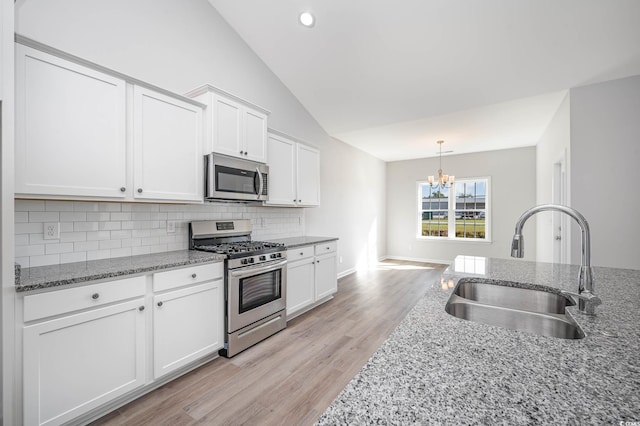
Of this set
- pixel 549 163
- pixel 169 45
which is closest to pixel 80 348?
pixel 169 45

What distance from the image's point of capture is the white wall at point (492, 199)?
623 centimetres

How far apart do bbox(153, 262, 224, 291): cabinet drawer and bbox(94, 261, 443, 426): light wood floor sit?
75 cm

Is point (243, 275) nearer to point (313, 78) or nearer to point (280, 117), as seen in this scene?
point (280, 117)

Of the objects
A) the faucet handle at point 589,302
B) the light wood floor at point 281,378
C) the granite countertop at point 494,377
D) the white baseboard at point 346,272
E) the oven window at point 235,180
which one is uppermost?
the oven window at point 235,180

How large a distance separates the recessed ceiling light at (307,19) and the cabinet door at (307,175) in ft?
4.56

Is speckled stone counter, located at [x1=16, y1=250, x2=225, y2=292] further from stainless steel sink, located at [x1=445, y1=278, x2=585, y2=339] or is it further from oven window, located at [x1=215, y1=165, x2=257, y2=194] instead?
stainless steel sink, located at [x1=445, y1=278, x2=585, y2=339]

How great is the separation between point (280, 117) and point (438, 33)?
2.19m

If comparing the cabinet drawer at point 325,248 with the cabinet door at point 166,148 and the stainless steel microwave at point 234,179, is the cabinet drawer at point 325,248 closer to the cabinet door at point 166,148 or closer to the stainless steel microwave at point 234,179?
the stainless steel microwave at point 234,179

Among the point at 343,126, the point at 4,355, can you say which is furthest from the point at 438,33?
the point at 4,355

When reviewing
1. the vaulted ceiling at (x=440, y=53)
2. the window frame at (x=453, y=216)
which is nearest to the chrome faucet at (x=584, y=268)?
the vaulted ceiling at (x=440, y=53)

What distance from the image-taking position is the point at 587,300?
3.28 ft

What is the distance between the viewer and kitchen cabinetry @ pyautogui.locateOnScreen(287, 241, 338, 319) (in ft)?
10.9

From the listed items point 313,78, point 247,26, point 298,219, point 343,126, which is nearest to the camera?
point 247,26

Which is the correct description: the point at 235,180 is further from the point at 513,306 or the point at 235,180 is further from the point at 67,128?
the point at 513,306
